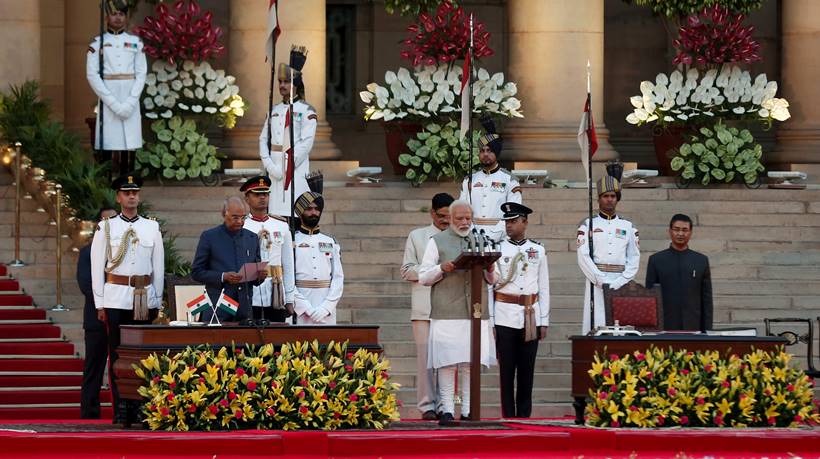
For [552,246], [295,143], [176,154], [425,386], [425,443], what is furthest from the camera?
[176,154]

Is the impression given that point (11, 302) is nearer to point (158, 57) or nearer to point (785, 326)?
point (158, 57)

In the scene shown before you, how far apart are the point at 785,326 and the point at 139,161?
25.4 feet

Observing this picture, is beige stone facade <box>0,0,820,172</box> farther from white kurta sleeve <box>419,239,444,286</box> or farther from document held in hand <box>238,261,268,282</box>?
document held in hand <box>238,261,268,282</box>

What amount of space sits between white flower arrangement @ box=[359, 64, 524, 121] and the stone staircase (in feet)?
3.05

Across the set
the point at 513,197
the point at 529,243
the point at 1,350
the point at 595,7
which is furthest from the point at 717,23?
the point at 1,350

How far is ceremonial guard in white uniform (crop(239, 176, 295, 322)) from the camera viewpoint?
65.9ft

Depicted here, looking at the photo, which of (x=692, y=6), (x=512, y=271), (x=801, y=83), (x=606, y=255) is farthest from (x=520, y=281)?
(x=801, y=83)

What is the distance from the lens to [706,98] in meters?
28.5

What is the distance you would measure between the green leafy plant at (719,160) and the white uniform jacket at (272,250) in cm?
832

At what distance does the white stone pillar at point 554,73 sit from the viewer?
95.1 ft

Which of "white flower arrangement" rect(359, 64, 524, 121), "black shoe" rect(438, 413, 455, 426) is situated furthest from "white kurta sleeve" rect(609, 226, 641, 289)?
"white flower arrangement" rect(359, 64, 524, 121)

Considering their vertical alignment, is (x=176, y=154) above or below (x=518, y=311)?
above

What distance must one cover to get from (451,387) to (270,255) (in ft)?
6.79

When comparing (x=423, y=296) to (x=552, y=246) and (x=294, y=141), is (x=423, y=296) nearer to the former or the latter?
(x=294, y=141)
